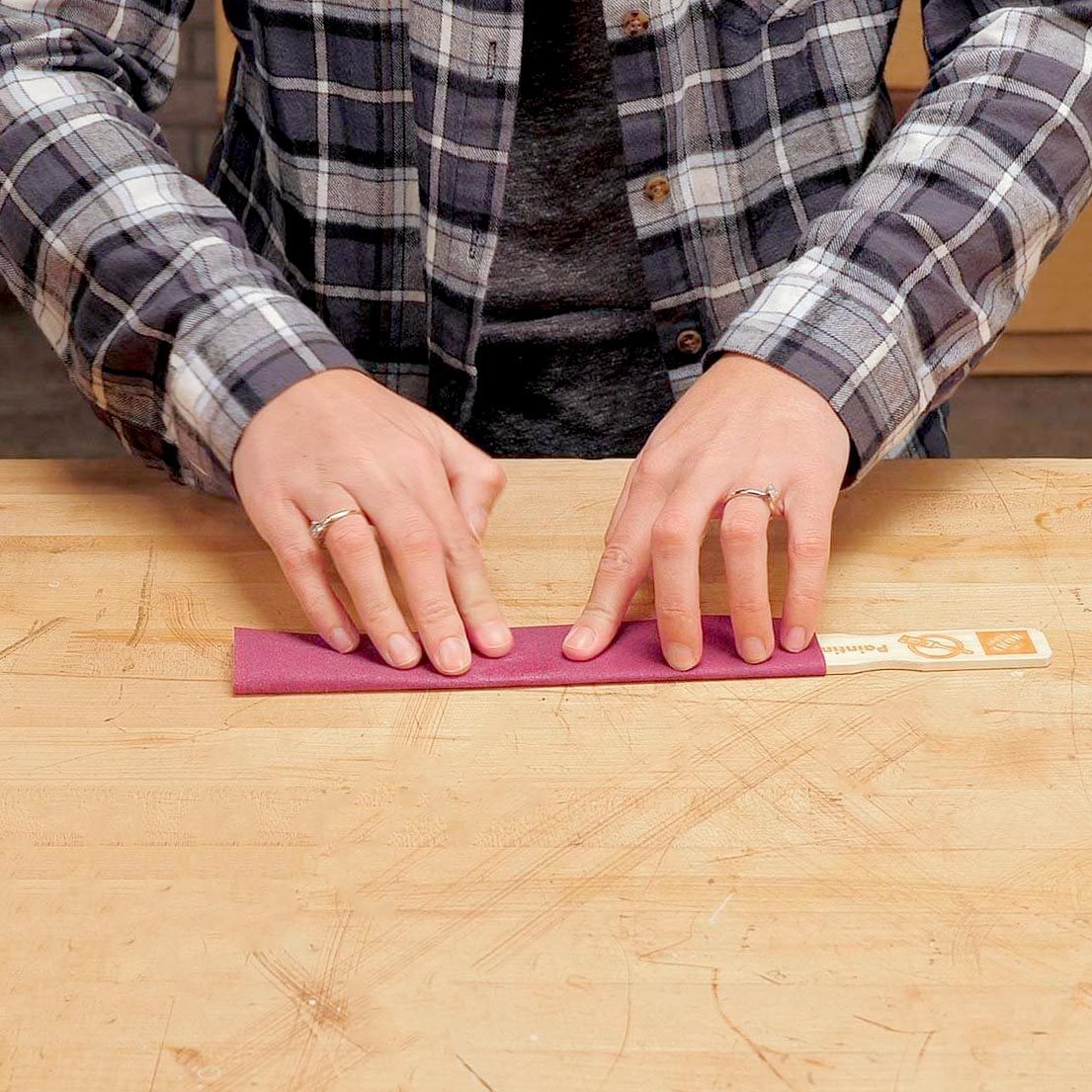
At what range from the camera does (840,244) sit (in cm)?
80

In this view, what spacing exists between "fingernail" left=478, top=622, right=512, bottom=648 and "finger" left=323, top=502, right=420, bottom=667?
4cm

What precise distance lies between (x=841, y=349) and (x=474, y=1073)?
0.48m

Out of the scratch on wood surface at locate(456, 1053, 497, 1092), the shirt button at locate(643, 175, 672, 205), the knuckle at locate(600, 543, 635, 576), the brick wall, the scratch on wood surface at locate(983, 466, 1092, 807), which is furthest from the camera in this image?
the brick wall

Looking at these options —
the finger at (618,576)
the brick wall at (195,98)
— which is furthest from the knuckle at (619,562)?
the brick wall at (195,98)

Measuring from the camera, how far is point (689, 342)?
991 millimetres

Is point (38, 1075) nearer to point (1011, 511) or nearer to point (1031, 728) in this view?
point (1031, 728)

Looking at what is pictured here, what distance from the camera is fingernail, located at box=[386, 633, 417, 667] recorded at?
682 millimetres

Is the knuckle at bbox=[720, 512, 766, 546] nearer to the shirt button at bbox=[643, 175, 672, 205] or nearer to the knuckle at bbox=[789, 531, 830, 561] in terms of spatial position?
the knuckle at bbox=[789, 531, 830, 561]

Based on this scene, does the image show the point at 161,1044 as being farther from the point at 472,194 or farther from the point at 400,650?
the point at 472,194

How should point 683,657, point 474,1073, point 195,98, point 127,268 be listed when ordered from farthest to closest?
point 195,98
point 127,268
point 683,657
point 474,1073

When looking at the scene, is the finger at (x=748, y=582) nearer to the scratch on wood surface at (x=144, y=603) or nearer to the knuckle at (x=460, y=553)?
the knuckle at (x=460, y=553)

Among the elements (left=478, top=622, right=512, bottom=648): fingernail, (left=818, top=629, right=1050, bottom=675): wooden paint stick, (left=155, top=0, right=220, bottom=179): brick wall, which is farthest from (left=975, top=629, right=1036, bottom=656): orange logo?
(left=155, top=0, right=220, bottom=179): brick wall

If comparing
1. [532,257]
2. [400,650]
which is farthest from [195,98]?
[400,650]

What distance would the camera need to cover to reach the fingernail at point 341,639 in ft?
2.29
